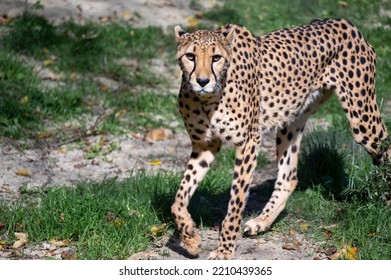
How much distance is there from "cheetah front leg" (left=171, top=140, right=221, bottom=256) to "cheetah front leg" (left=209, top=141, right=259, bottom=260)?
17cm

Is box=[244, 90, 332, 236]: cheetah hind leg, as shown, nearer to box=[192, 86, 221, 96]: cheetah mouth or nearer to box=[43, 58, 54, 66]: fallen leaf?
box=[192, 86, 221, 96]: cheetah mouth

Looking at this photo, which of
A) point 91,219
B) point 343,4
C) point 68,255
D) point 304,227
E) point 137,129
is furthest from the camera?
point 343,4

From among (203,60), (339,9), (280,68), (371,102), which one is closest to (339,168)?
(371,102)

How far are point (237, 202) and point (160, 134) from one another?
2.48 m

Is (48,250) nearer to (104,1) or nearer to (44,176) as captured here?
(44,176)

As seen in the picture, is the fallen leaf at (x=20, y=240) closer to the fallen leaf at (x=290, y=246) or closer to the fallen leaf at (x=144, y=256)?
the fallen leaf at (x=144, y=256)

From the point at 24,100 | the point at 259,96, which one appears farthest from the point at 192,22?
the point at 259,96

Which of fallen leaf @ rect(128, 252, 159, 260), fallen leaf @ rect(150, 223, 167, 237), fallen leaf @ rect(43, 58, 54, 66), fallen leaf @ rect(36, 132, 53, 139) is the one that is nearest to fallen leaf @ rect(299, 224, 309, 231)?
fallen leaf @ rect(150, 223, 167, 237)

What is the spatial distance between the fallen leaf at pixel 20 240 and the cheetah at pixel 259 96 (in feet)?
3.45

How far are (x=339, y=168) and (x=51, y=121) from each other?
2879 mm

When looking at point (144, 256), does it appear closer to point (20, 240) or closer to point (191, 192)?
point (191, 192)

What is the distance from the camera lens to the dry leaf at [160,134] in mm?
7809

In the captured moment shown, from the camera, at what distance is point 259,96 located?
5754 mm

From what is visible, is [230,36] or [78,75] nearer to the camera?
[230,36]
